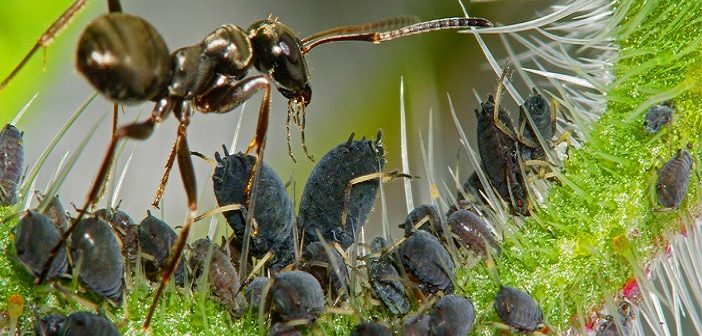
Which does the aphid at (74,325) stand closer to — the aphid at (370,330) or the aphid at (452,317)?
the aphid at (370,330)

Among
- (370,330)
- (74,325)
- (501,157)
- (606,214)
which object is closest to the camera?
(74,325)

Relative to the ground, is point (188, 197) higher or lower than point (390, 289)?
higher

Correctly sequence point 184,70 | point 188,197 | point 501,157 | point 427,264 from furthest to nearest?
point 184,70, point 501,157, point 188,197, point 427,264

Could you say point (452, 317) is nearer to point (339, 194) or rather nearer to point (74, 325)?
point (339, 194)

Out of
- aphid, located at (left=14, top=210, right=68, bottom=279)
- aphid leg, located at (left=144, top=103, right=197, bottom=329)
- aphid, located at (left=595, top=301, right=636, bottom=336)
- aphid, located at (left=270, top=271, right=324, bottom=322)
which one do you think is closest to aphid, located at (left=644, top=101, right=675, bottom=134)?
aphid, located at (left=595, top=301, right=636, bottom=336)

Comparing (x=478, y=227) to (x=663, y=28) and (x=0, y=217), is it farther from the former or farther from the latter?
(x=0, y=217)

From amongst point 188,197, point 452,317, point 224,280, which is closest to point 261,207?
Result: point 188,197

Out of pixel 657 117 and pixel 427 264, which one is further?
pixel 657 117

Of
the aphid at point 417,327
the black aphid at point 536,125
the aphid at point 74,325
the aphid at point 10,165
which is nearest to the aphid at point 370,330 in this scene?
the aphid at point 417,327
